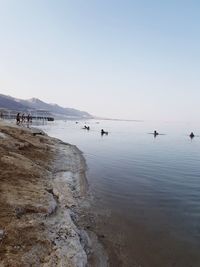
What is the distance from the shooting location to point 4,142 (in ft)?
79.4

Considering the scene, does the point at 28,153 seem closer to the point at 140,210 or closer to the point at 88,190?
the point at 88,190

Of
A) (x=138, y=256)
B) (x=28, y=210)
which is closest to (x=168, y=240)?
(x=138, y=256)

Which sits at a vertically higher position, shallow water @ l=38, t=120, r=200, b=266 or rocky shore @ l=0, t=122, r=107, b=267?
rocky shore @ l=0, t=122, r=107, b=267

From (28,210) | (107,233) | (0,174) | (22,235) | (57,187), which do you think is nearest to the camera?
(22,235)

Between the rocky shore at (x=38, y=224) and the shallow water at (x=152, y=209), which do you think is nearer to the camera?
the rocky shore at (x=38, y=224)

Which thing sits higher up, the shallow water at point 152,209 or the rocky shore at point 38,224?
the rocky shore at point 38,224

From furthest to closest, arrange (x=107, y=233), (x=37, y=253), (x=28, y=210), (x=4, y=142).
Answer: (x=4, y=142)
(x=107, y=233)
(x=28, y=210)
(x=37, y=253)

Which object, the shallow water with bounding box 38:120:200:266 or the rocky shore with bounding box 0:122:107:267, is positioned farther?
the shallow water with bounding box 38:120:200:266

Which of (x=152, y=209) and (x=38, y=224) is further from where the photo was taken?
(x=152, y=209)

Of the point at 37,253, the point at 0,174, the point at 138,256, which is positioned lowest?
the point at 138,256

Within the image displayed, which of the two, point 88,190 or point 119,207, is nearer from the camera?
point 119,207

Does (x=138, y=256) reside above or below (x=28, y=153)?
below

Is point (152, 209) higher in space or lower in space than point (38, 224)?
lower

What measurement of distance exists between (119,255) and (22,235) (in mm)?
3840
